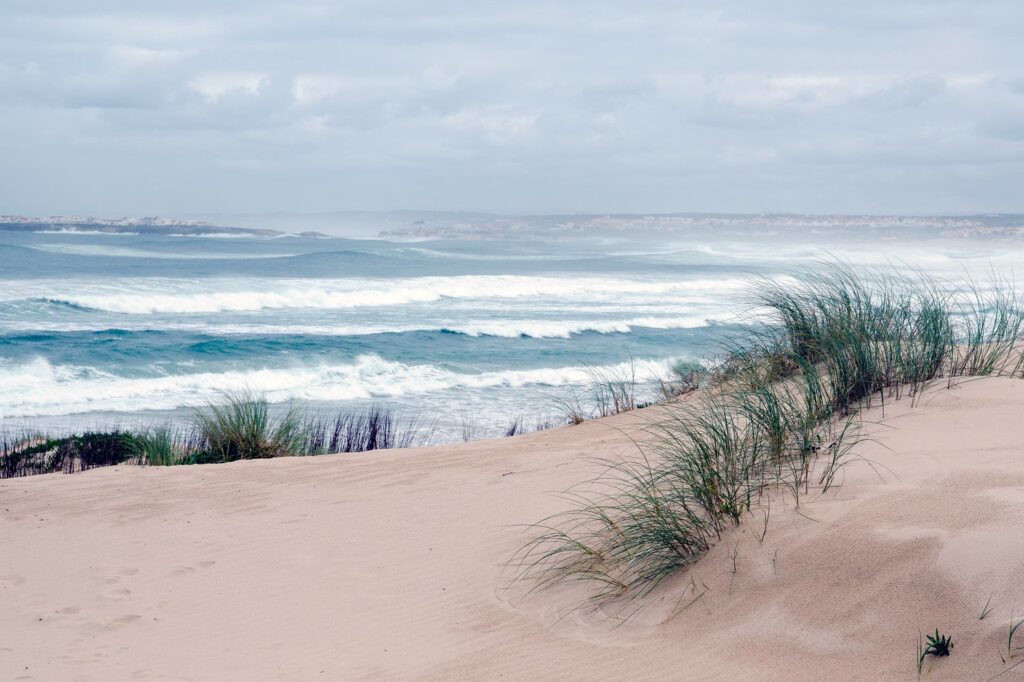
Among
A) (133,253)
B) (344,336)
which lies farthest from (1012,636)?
(133,253)

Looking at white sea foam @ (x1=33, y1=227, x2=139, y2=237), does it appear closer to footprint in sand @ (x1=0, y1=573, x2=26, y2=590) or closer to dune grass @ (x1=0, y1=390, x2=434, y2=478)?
dune grass @ (x1=0, y1=390, x2=434, y2=478)

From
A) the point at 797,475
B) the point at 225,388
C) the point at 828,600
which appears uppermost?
the point at 797,475

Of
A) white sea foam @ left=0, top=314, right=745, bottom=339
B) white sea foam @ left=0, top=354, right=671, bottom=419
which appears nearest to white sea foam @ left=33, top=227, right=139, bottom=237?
white sea foam @ left=0, top=314, right=745, bottom=339

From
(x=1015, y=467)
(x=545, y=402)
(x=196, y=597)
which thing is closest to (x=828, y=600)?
(x=1015, y=467)

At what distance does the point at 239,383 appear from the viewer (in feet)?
56.9

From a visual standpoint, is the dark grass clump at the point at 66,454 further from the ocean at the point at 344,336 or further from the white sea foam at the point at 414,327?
the white sea foam at the point at 414,327

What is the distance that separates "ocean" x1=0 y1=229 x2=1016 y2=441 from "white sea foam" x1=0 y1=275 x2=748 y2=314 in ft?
0.33

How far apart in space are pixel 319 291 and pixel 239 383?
16.4 meters

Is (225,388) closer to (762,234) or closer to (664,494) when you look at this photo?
(664,494)

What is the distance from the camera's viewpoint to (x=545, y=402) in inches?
598

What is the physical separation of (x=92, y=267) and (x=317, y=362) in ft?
107

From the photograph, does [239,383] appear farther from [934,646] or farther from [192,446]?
[934,646]

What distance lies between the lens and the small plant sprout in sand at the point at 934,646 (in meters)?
3.34

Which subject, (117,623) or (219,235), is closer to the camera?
(117,623)
